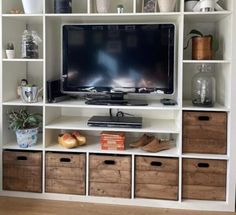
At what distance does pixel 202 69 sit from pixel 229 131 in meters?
0.57

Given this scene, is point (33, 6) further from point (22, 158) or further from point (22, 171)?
point (22, 171)

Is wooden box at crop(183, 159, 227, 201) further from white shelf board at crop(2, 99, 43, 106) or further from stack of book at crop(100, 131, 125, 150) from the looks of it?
white shelf board at crop(2, 99, 43, 106)

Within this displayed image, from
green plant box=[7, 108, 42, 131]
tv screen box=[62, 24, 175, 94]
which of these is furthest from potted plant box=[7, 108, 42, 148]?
tv screen box=[62, 24, 175, 94]

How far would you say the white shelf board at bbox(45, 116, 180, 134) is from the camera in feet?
7.93

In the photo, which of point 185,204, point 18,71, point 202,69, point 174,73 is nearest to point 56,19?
point 18,71

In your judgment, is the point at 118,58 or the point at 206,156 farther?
the point at 118,58

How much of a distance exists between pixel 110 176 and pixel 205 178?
707mm

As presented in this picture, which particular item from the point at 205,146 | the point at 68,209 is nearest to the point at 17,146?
the point at 68,209

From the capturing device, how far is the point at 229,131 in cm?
230

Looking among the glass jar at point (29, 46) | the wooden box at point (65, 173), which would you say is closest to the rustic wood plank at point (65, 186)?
the wooden box at point (65, 173)

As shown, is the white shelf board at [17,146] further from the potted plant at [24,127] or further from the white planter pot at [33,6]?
the white planter pot at [33,6]

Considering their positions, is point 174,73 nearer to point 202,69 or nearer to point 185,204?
point 202,69

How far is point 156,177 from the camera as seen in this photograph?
2424 millimetres

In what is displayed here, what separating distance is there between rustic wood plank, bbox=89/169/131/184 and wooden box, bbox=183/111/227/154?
494 mm
